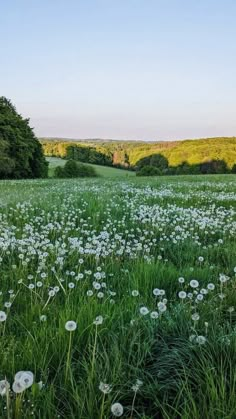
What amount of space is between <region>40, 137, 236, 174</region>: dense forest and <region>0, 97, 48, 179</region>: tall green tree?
3438cm

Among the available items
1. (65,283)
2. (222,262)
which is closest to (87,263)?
(65,283)

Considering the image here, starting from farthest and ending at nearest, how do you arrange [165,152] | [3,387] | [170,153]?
[165,152] < [170,153] < [3,387]

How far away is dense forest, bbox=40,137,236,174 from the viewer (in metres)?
86.7

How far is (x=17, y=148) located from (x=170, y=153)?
48297 millimetres

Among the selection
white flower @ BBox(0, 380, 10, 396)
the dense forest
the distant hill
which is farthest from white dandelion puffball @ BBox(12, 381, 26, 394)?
the distant hill

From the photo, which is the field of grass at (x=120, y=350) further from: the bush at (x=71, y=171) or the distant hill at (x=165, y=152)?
the distant hill at (x=165, y=152)

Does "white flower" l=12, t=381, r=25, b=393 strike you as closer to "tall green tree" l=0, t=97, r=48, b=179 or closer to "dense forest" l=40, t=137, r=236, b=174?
"tall green tree" l=0, t=97, r=48, b=179

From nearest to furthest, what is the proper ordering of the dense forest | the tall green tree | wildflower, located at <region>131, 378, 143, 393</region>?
wildflower, located at <region>131, 378, 143, 393</region>
the tall green tree
the dense forest

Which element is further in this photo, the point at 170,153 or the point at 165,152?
the point at 165,152

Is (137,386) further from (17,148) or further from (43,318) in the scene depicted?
(17,148)

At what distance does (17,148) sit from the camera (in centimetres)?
5941

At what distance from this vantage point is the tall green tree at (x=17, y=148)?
181ft

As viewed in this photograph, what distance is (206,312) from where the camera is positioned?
2.76 metres

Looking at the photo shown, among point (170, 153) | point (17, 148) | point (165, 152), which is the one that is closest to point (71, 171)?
point (17, 148)
